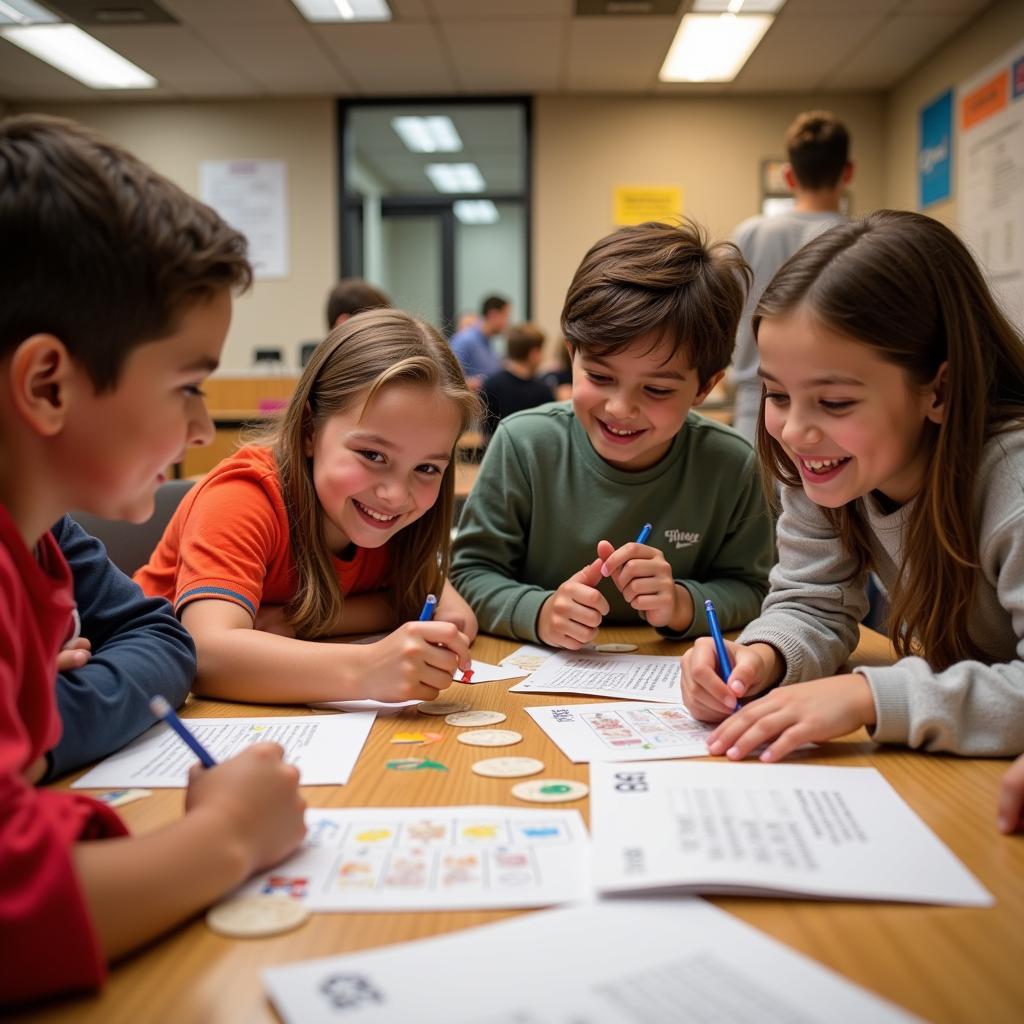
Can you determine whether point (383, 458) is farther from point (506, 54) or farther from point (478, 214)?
point (478, 214)

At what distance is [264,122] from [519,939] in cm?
624

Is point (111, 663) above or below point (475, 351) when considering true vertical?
below

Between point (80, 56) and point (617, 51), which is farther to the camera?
point (80, 56)

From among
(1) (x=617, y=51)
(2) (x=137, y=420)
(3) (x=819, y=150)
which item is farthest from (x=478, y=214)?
(2) (x=137, y=420)

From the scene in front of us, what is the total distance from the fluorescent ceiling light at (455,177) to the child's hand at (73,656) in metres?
8.75

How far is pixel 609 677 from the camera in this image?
1201 mm

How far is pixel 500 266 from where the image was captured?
A: 452 inches

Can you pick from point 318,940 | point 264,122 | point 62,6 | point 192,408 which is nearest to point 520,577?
point 192,408

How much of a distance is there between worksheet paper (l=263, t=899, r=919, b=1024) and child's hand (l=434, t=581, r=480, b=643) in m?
0.80

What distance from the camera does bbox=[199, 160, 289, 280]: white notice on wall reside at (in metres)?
6.06

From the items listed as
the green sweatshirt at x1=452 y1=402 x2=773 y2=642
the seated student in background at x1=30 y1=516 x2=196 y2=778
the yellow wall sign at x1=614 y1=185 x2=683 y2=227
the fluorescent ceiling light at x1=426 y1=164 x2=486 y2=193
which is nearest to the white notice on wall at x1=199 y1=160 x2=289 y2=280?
the yellow wall sign at x1=614 y1=185 x2=683 y2=227

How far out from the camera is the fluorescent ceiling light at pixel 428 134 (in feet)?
24.2

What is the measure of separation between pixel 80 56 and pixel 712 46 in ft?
11.0

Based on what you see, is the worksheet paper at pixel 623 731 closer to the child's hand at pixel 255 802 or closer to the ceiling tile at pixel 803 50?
the child's hand at pixel 255 802
